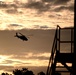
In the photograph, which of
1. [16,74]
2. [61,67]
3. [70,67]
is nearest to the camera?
[61,67]

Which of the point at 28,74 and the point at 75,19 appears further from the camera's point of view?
the point at 28,74

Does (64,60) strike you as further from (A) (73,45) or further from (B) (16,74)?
(B) (16,74)

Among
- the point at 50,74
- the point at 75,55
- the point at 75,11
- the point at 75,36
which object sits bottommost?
the point at 50,74

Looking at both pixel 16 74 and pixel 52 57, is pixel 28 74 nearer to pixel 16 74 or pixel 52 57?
pixel 16 74

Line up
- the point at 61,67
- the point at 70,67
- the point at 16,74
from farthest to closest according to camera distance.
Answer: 1. the point at 16,74
2. the point at 70,67
3. the point at 61,67

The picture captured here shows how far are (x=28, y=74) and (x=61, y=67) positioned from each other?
62.8 ft

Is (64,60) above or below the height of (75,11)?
below

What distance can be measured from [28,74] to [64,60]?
62.2 ft

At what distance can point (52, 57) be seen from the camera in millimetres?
20094

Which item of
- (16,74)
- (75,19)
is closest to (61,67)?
(75,19)

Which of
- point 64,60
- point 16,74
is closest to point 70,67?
point 64,60

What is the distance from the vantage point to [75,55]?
19.8 meters

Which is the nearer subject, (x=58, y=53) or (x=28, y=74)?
(x=58, y=53)

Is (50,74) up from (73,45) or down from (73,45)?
down
